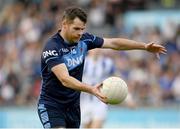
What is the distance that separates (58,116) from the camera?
10.2 metres

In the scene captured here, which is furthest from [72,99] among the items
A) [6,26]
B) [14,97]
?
[6,26]

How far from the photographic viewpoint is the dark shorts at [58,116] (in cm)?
1018

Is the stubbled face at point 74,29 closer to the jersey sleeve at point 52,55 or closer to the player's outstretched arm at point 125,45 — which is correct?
the jersey sleeve at point 52,55

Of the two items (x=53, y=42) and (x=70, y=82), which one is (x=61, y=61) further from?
(x=70, y=82)

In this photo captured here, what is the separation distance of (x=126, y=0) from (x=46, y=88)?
12.0m

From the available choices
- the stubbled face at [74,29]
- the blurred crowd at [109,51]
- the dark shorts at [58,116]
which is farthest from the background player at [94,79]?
the stubbled face at [74,29]

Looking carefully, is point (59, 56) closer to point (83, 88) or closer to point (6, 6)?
point (83, 88)

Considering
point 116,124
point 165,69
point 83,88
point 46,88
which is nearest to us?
point 83,88

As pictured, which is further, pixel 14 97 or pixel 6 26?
pixel 6 26

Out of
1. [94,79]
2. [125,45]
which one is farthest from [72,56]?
[94,79]

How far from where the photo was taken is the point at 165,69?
1898cm

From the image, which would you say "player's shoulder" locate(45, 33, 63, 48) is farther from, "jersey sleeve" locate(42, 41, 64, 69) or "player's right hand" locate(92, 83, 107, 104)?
"player's right hand" locate(92, 83, 107, 104)

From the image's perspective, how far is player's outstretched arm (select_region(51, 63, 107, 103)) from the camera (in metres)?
9.19

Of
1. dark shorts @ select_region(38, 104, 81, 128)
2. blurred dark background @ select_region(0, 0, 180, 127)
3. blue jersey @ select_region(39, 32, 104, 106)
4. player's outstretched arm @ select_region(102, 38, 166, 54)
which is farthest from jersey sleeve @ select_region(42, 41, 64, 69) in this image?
blurred dark background @ select_region(0, 0, 180, 127)
